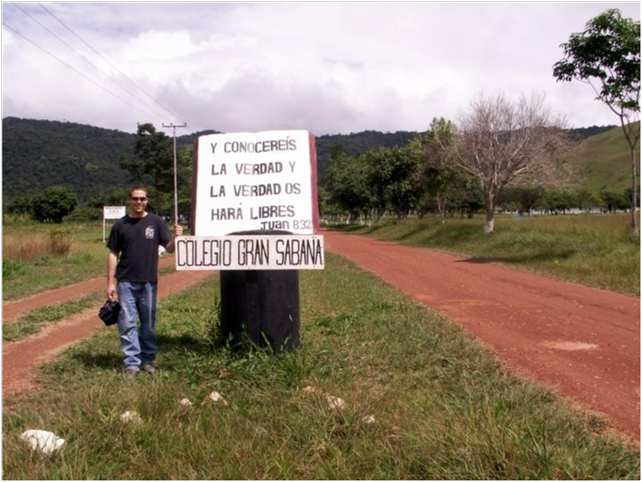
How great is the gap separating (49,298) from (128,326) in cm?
749

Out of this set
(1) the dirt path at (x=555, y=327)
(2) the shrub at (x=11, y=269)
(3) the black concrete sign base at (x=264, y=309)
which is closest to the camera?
(1) the dirt path at (x=555, y=327)

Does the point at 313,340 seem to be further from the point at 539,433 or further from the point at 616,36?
the point at 616,36

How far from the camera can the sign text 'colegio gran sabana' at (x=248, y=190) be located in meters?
5.65

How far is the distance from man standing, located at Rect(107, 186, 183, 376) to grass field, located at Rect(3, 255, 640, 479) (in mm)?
275

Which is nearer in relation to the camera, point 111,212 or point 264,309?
point 264,309

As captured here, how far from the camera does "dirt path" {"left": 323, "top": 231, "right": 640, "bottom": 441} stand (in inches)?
208

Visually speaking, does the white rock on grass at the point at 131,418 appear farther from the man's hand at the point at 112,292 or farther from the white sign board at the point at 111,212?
the white sign board at the point at 111,212

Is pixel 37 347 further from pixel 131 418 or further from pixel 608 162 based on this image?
pixel 608 162

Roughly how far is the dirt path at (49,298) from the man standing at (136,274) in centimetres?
449

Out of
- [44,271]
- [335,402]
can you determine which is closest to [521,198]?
[44,271]

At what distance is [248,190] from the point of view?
5.91 metres

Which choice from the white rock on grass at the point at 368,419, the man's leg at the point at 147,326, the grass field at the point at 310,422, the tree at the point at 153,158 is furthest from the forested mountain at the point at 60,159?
the white rock on grass at the point at 368,419

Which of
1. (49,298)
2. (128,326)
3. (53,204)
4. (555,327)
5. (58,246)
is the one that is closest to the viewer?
(128,326)

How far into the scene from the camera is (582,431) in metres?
3.96
